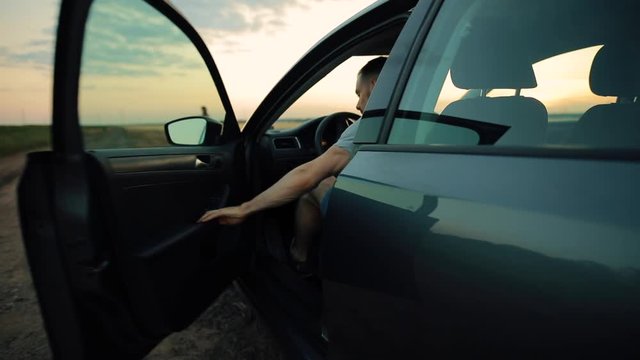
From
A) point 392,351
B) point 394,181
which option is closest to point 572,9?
point 394,181

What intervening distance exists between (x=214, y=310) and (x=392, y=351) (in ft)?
6.92

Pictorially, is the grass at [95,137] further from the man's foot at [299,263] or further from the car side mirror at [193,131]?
the man's foot at [299,263]

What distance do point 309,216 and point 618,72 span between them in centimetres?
172

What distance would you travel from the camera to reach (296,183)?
2.09 m

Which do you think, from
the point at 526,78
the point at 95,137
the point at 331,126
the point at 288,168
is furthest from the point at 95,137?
the point at 331,126

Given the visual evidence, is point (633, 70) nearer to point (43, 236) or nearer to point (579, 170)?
point (579, 170)

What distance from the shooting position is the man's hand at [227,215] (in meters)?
1.97

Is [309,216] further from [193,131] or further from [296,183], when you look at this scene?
[193,131]

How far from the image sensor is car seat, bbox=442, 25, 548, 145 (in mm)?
1023

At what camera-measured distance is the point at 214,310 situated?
2.98 m

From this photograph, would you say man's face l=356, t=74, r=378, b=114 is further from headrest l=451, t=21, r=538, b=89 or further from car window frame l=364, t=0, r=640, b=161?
headrest l=451, t=21, r=538, b=89

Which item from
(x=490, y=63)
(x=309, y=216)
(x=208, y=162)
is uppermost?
(x=490, y=63)

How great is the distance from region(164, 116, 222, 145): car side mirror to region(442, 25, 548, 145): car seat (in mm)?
1336

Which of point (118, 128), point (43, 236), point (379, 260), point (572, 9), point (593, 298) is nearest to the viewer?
point (593, 298)
